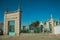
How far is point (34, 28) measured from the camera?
13.6 m

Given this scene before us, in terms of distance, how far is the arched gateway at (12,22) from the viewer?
1336cm

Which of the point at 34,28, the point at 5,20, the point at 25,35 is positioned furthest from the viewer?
the point at 5,20

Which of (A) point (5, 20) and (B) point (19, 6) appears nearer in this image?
(B) point (19, 6)

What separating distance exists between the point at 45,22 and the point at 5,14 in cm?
394

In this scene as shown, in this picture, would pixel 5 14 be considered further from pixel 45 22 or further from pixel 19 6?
pixel 45 22

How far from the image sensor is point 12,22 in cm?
1427

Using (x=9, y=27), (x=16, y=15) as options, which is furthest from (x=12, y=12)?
(x=9, y=27)

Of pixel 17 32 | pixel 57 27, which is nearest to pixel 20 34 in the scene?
pixel 17 32

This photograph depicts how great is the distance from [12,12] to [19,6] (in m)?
1.16

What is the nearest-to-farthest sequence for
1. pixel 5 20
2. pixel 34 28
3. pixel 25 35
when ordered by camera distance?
1. pixel 25 35
2. pixel 34 28
3. pixel 5 20

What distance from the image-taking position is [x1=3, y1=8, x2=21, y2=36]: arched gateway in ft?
43.8

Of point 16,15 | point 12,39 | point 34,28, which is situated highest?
point 16,15

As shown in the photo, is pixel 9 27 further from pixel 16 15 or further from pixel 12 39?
pixel 12 39

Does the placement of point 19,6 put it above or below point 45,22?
above
